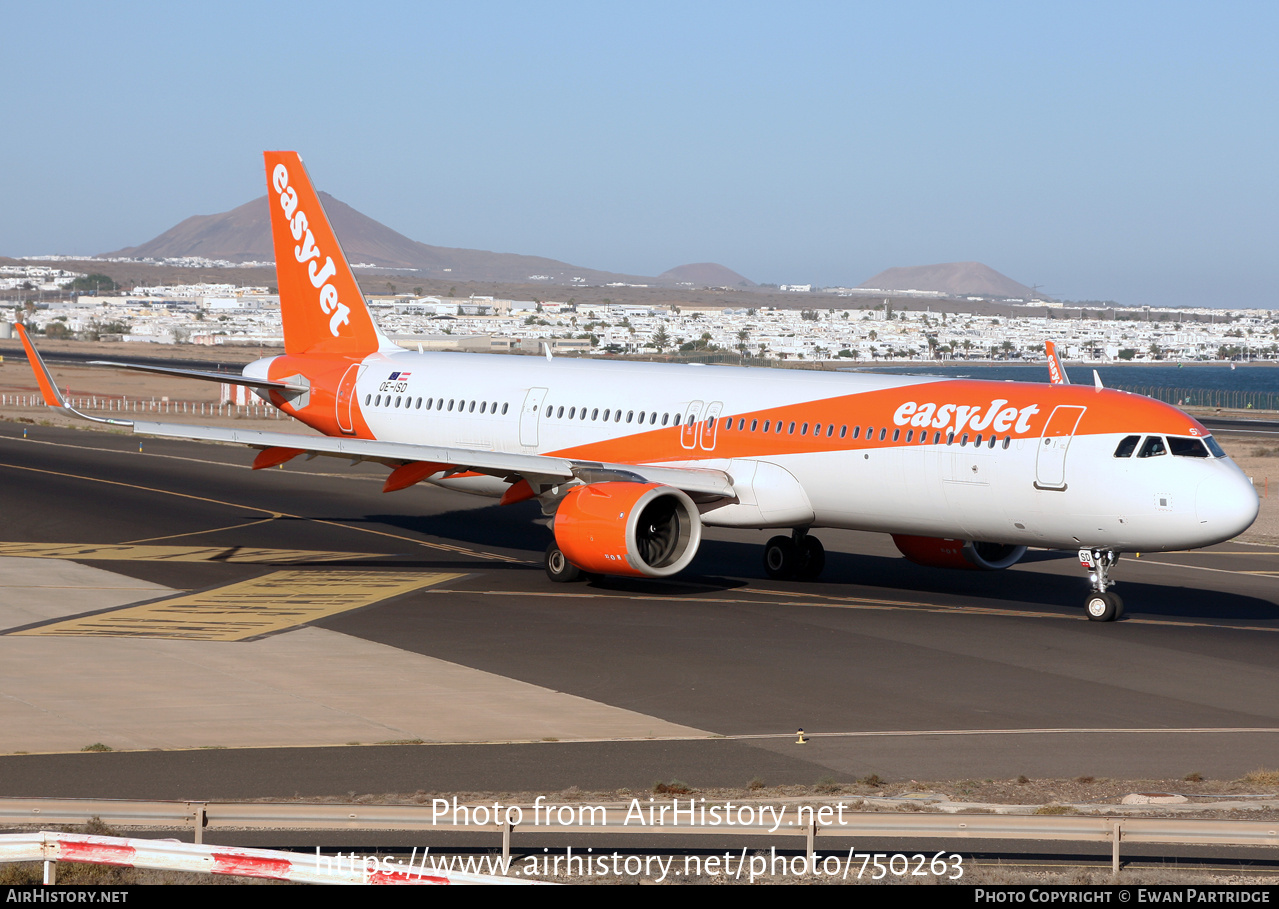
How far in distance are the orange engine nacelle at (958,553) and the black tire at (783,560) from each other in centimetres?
233

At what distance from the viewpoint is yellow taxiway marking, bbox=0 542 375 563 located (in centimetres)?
3250

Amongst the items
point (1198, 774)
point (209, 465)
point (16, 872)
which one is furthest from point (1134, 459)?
point (209, 465)

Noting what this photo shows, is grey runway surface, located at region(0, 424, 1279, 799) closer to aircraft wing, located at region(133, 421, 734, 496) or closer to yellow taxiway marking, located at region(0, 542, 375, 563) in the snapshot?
yellow taxiway marking, located at region(0, 542, 375, 563)

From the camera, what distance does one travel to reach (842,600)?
1131 inches

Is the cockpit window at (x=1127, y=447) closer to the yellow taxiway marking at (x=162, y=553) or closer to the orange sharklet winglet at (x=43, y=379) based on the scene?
the yellow taxiway marking at (x=162, y=553)

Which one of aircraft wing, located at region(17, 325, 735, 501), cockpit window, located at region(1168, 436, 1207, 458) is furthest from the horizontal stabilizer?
cockpit window, located at region(1168, 436, 1207, 458)

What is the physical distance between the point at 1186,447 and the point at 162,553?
22.5 meters

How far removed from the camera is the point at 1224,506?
79.9ft

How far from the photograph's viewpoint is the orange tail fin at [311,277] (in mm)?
38594

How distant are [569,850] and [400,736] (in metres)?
7.17

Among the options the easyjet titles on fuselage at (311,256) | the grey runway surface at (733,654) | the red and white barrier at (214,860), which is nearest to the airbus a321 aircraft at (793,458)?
the grey runway surface at (733,654)

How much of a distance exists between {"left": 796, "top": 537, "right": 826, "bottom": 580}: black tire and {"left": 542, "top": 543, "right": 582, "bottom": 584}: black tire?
5012 millimetres

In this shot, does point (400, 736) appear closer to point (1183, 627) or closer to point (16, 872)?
point (16, 872)

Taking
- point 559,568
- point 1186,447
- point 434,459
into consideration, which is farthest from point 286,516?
point 1186,447
